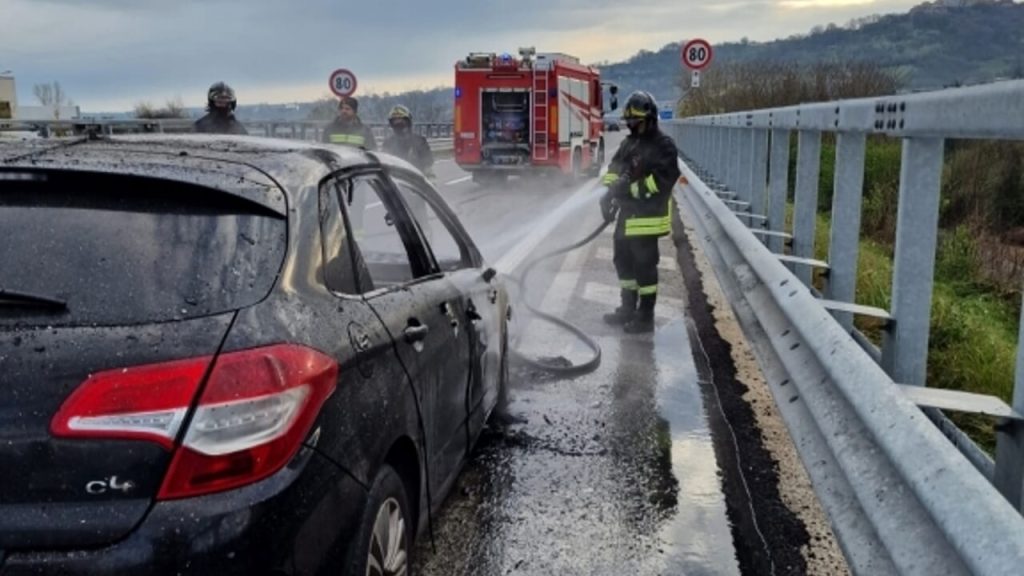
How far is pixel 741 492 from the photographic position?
4262 mm

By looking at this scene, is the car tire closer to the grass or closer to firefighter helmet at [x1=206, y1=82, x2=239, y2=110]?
the grass

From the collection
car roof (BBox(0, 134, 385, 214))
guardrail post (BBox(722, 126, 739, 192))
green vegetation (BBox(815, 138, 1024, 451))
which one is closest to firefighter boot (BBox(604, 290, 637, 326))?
green vegetation (BBox(815, 138, 1024, 451))

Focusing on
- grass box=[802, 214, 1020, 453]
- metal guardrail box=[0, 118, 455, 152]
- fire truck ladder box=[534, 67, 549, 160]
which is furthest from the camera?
fire truck ladder box=[534, 67, 549, 160]

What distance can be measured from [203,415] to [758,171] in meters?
7.80

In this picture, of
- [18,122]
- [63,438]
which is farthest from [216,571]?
[18,122]

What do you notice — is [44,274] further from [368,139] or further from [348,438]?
[368,139]

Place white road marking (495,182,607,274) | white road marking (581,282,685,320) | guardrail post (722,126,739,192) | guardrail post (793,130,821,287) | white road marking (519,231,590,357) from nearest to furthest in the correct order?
guardrail post (793,130,821,287) < white road marking (519,231,590,357) < white road marking (581,282,685,320) < white road marking (495,182,607,274) < guardrail post (722,126,739,192)

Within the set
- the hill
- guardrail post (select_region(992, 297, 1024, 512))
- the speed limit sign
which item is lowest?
guardrail post (select_region(992, 297, 1024, 512))

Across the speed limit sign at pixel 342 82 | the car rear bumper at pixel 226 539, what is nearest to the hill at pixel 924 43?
the car rear bumper at pixel 226 539

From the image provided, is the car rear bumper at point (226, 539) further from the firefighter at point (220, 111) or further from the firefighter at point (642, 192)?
the firefighter at point (220, 111)

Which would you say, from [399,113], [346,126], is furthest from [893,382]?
[399,113]

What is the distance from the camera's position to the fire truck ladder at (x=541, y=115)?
72.5 ft

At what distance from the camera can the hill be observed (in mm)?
26531

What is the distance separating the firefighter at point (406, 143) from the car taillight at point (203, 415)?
9717mm
